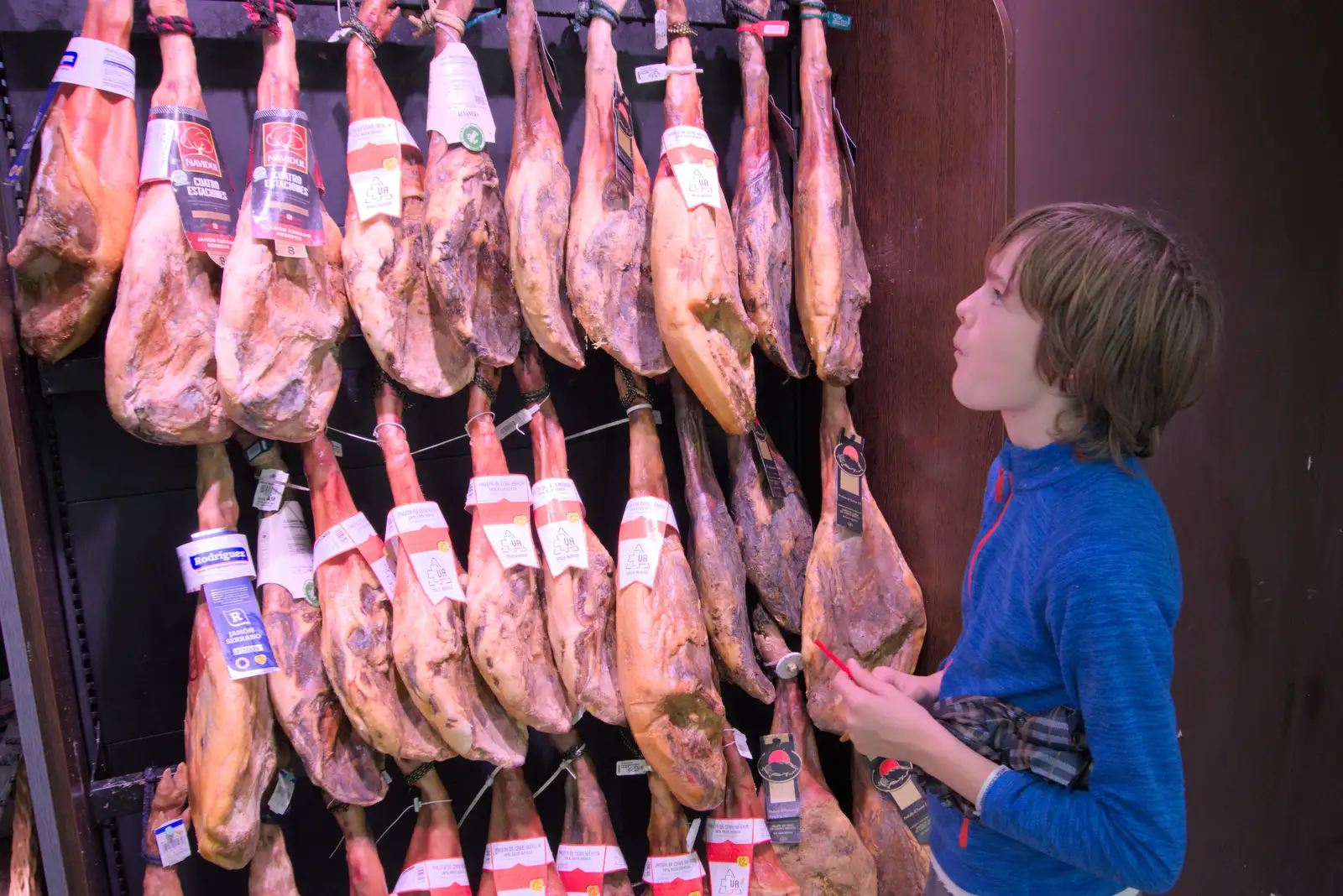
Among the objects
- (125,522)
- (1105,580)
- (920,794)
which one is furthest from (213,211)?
(920,794)

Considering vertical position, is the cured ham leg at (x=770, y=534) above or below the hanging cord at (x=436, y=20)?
below

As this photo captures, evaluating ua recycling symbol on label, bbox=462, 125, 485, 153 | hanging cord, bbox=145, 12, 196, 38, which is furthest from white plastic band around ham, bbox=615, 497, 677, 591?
hanging cord, bbox=145, 12, 196, 38

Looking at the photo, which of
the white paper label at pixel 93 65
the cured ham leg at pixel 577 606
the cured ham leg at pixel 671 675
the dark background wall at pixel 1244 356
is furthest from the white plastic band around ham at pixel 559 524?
the dark background wall at pixel 1244 356

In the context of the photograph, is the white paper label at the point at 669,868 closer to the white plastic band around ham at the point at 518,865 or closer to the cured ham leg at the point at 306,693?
the white plastic band around ham at the point at 518,865

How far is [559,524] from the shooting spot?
180cm

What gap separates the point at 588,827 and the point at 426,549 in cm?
72

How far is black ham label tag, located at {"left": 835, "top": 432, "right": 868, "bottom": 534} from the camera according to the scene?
202 cm

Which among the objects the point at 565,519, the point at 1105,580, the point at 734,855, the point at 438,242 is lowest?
the point at 734,855

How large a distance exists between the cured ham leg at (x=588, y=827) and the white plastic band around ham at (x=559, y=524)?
0.42 m

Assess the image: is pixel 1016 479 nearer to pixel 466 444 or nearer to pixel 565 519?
pixel 565 519

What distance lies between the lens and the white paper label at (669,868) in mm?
1979

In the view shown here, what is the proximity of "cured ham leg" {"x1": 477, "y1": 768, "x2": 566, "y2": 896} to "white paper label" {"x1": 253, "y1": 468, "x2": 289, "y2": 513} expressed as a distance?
28.5 inches

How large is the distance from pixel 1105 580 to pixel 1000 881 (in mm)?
548

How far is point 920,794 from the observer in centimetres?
208
